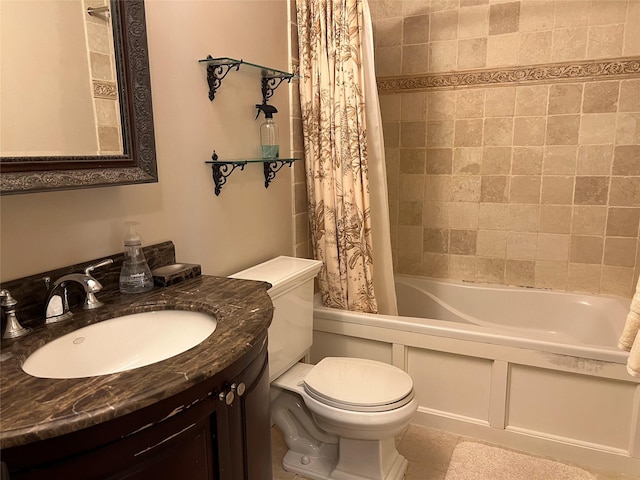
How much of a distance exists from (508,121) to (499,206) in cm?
49

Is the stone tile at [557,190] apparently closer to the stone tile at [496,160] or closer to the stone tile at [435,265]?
the stone tile at [496,160]

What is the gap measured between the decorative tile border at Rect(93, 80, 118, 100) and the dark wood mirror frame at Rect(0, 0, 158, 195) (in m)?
0.02

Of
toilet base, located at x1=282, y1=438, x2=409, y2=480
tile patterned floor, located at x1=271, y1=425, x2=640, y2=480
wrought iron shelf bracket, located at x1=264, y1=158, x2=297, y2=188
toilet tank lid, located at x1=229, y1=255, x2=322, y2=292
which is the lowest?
tile patterned floor, located at x1=271, y1=425, x2=640, y2=480

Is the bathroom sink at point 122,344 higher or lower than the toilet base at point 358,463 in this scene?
higher

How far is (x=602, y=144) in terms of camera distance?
2.52 m

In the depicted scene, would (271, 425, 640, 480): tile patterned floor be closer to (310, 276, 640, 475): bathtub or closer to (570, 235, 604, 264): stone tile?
(310, 276, 640, 475): bathtub

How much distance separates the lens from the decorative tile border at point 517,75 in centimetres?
244

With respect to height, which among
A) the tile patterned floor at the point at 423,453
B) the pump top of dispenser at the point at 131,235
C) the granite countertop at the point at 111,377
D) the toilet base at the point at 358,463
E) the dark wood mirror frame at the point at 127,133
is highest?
the dark wood mirror frame at the point at 127,133

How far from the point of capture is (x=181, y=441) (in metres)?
0.93

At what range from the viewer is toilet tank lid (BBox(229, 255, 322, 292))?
1.90m

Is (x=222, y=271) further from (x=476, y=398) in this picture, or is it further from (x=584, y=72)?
(x=584, y=72)

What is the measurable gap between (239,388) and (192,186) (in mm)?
925

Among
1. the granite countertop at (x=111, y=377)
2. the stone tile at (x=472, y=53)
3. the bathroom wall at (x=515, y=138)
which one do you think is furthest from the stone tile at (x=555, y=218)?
the granite countertop at (x=111, y=377)

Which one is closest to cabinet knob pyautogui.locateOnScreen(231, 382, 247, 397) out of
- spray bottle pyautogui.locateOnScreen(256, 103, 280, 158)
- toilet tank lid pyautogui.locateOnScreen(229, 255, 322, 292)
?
toilet tank lid pyautogui.locateOnScreen(229, 255, 322, 292)
